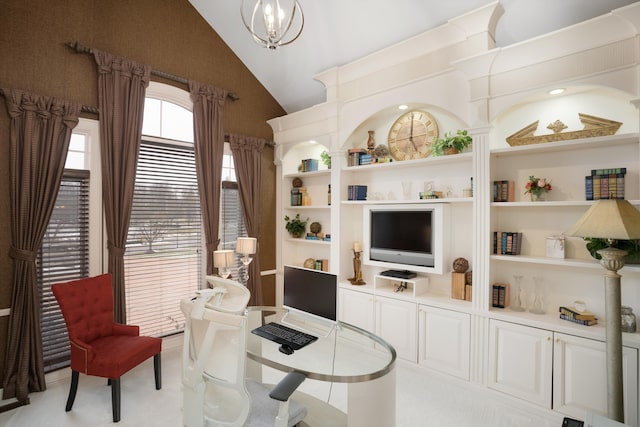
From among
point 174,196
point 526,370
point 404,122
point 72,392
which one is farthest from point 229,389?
point 404,122

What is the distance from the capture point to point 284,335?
7.54 ft

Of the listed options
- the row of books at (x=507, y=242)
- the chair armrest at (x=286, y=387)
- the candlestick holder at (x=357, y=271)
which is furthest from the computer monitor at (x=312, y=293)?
the row of books at (x=507, y=242)

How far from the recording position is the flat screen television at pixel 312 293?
2326 millimetres

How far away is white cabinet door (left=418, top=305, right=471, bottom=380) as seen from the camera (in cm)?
296

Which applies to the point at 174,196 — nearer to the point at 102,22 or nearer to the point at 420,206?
the point at 102,22

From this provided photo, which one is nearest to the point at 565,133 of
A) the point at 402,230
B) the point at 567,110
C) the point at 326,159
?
the point at 567,110

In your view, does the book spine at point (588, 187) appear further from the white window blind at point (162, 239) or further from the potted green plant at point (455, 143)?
the white window blind at point (162, 239)

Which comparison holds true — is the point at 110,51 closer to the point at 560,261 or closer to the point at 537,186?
the point at 537,186

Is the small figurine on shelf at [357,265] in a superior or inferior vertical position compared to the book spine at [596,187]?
inferior

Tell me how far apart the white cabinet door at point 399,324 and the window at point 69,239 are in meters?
2.89

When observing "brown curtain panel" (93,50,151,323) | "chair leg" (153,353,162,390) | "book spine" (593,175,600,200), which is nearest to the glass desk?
"chair leg" (153,353,162,390)

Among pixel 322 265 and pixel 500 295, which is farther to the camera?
pixel 322 265

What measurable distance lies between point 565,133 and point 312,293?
2322mm

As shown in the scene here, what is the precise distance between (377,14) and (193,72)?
2.22 meters
